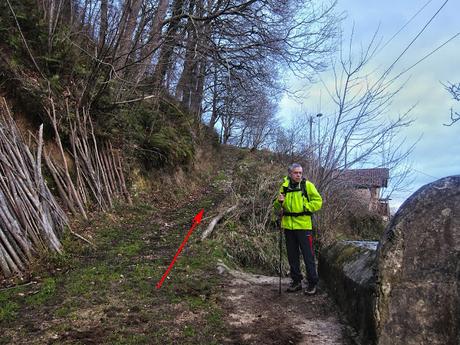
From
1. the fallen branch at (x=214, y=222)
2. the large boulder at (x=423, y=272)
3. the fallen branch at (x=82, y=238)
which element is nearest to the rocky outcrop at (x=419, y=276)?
the large boulder at (x=423, y=272)

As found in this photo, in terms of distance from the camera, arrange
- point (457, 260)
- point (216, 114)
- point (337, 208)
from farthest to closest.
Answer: point (216, 114)
point (337, 208)
point (457, 260)

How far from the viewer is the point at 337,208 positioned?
11.0 metres

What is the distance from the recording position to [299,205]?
18.5 ft

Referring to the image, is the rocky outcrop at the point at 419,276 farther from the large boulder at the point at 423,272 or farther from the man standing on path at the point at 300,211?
the man standing on path at the point at 300,211

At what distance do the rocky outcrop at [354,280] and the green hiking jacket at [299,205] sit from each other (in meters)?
0.62

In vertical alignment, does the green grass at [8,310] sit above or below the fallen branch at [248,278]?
below

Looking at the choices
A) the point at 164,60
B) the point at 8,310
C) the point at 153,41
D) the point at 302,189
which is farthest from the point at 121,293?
the point at 164,60

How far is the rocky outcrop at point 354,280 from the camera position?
3771 mm

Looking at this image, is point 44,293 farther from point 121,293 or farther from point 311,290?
point 311,290

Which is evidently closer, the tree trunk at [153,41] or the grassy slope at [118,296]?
the grassy slope at [118,296]

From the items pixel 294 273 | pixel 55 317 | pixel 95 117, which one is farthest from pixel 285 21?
pixel 55 317

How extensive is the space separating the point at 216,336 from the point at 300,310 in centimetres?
Answer: 147

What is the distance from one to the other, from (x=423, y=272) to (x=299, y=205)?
224cm

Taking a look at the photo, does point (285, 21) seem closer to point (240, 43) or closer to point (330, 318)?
point (240, 43)
